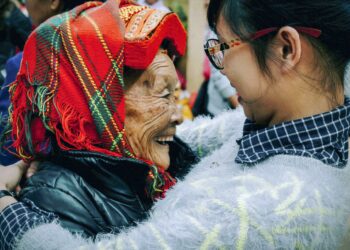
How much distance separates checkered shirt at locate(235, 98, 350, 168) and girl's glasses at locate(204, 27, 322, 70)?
0.93 ft

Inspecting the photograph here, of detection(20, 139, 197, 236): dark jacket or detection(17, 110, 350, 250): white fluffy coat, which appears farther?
detection(20, 139, 197, 236): dark jacket

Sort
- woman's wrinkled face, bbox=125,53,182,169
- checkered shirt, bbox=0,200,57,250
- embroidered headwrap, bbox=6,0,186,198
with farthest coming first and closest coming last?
woman's wrinkled face, bbox=125,53,182,169 → embroidered headwrap, bbox=6,0,186,198 → checkered shirt, bbox=0,200,57,250

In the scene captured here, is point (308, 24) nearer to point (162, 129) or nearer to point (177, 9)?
point (162, 129)

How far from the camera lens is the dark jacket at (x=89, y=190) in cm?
164

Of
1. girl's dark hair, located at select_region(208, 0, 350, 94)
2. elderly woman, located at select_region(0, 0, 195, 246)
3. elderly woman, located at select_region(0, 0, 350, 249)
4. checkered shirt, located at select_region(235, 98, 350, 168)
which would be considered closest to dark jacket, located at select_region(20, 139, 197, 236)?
elderly woman, located at select_region(0, 0, 195, 246)

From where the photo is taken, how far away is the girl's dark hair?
1.43 m

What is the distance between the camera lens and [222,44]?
63.7 inches

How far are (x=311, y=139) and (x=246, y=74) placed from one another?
0.31 metres

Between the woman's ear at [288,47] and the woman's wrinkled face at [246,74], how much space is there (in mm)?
90

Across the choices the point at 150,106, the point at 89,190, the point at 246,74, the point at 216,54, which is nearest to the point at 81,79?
the point at 150,106

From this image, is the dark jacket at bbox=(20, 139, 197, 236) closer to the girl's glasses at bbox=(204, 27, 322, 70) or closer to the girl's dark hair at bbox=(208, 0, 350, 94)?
the girl's glasses at bbox=(204, 27, 322, 70)

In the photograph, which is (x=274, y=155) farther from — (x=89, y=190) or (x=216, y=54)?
(x=89, y=190)

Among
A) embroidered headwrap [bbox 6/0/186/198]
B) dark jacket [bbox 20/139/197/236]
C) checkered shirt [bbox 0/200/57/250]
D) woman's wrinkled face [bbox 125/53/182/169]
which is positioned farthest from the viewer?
woman's wrinkled face [bbox 125/53/182/169]

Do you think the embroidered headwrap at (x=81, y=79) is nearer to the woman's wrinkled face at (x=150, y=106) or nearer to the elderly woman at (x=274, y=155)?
the woman's wrinkled face at (x=150, y=106)
